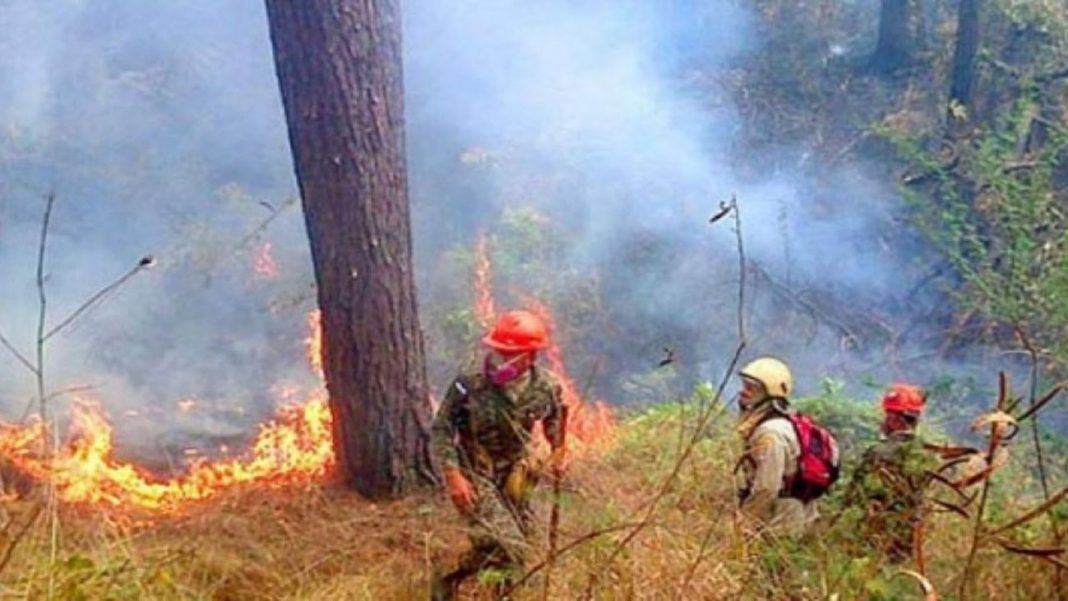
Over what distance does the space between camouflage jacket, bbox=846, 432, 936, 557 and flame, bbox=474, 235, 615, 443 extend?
4432mm

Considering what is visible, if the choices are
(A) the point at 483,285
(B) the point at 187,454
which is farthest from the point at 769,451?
(A) the point at 483,285

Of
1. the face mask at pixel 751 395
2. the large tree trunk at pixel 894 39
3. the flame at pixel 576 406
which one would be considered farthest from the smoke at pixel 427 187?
the face mask at pixel 751 395

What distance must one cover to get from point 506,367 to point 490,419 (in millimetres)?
269

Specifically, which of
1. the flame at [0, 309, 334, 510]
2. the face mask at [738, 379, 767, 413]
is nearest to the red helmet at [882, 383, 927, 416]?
the face mask at [738, 379, 767, 413]

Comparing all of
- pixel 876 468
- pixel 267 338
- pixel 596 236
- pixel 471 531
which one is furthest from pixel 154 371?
pixel 876 468

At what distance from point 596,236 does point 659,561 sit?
29.2ft

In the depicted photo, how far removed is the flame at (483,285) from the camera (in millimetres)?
11023

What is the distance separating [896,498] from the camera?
12.7ft

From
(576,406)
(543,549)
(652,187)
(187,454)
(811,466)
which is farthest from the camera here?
(652,187)

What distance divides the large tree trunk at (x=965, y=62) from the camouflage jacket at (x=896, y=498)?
8.64 meters

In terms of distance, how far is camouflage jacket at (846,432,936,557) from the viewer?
3.63 meters

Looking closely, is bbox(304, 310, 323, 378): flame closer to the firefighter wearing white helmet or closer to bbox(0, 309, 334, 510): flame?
bbox(0, 309, 334, 510): flame

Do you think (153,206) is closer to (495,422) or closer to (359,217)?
(359,217)

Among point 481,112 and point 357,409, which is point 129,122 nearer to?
point 481,112
